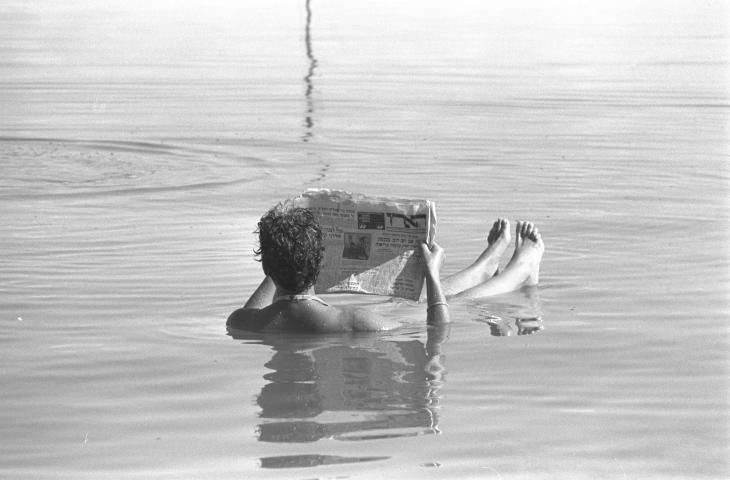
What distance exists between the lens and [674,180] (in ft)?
37.5

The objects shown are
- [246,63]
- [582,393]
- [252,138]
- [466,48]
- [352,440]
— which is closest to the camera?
[352,440]

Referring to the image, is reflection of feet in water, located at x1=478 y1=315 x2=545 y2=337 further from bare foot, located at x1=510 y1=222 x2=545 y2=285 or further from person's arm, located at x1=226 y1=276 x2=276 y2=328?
person's arm, located at x1=226 y1=276 x2=276 y2=328

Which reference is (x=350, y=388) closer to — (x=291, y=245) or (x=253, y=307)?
(x=291, y=245)

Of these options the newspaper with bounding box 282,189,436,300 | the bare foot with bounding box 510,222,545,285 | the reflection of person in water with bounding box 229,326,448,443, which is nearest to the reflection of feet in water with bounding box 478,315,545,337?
the reflection of person in water with bounding box 229,326,448,443

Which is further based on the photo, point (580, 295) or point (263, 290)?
point (580, 295)

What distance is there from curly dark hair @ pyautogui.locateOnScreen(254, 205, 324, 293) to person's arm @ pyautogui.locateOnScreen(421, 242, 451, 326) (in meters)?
0.66

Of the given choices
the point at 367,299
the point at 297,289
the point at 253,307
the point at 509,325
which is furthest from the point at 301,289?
the point at 367,299

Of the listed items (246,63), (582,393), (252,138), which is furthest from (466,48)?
(582,393)

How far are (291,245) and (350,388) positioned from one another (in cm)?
69

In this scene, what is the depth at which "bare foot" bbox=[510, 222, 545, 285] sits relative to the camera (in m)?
7.62

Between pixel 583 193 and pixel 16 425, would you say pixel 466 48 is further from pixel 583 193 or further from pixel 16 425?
pixel 16 425

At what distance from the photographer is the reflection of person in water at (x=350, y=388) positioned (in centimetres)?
515

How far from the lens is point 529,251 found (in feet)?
25.3

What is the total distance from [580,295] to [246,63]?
56.2ft
